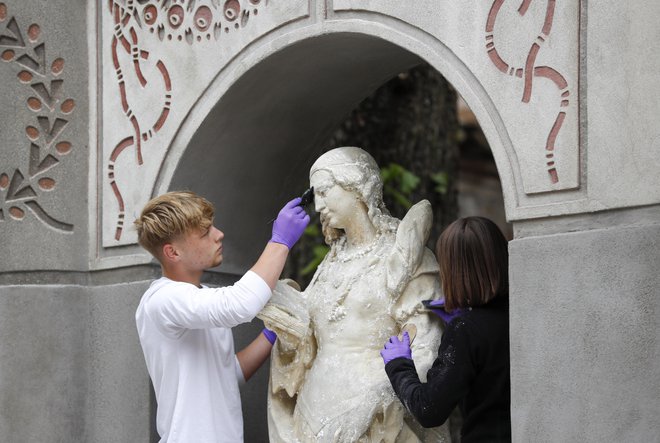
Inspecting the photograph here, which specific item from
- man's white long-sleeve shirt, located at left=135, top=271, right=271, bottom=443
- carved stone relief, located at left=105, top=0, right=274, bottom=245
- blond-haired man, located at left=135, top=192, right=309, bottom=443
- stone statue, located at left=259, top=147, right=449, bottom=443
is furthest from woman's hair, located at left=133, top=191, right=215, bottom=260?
carved stone relief, located at left=105, top=0, right=274, bottom=245

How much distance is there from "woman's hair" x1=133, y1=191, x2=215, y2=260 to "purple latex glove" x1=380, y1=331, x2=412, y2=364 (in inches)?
29.3

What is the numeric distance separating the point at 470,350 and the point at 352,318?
2.00ft

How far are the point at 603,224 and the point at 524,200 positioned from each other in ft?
0.90

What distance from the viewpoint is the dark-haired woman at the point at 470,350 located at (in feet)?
12.3

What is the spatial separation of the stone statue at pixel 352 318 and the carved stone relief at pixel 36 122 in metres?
1.14

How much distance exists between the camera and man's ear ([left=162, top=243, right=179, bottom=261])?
4.12 meters

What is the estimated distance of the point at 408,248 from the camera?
4.21 metres

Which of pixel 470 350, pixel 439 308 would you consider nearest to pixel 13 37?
pixel 439 308

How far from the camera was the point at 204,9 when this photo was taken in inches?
182

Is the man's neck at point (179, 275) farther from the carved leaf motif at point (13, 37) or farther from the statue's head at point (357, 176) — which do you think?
the carved leaf motif at point (13, 37)

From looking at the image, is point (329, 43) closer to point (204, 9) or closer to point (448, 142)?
point (204, 9)

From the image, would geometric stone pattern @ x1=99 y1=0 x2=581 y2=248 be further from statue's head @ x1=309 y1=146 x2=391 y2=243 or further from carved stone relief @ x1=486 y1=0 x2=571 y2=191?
statue's head @ x1=309 y1=146 x2=391 y2=243

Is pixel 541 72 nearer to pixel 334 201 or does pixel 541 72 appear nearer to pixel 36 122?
pixel 334 201

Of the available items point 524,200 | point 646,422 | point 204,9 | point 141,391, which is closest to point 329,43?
point 204,9
